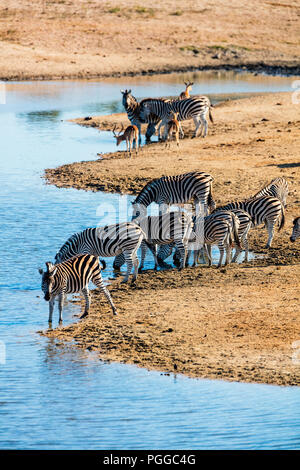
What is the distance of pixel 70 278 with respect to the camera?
1195 cm

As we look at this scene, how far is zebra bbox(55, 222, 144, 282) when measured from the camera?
535 inches

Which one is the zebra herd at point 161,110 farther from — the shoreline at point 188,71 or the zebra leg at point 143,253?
the shoreline at point 188,71

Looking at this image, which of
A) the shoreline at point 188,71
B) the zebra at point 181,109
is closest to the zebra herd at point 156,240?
the zebra at point 181,109

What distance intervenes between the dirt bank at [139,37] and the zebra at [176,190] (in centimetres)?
2796

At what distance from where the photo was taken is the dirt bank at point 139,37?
46409 millimetres

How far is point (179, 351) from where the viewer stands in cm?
1061

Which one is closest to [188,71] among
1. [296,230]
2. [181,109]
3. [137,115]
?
[181,109]

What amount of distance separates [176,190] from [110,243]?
13.7 feet

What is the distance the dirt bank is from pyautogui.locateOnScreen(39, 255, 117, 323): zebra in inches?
1295

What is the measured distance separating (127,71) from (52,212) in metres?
30.5

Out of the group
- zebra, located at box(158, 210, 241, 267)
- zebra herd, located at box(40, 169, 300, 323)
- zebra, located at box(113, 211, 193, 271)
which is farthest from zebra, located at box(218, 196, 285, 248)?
zebra, located at box(113, 211, 193, 271)

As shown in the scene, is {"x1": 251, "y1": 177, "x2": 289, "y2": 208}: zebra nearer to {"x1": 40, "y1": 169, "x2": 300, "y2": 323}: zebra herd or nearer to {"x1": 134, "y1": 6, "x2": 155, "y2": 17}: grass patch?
{"x1": 40, "y1": 169, "x2": 300, "y2": 323}: zebra herd

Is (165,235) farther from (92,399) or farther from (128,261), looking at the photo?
(92,399)
